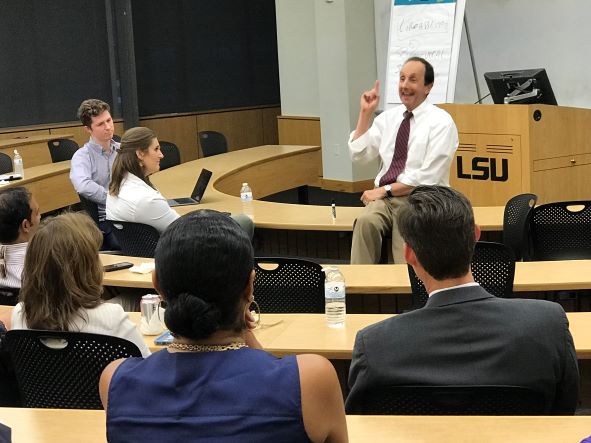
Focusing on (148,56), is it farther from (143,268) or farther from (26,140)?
(143,268)

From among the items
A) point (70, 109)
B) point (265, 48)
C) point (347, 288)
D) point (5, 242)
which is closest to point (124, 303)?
point (5, 242)

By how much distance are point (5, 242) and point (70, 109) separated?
8.13 metres

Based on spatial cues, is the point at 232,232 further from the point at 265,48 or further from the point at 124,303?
the point at 265,48

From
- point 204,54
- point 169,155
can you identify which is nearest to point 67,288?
point 169,155

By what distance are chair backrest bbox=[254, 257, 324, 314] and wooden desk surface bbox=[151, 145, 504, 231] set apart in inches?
64.2

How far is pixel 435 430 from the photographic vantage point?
2164 mm

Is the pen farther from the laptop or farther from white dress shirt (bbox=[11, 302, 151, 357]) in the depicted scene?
white dress shirt (bbox=[11, 302, 151, 357])

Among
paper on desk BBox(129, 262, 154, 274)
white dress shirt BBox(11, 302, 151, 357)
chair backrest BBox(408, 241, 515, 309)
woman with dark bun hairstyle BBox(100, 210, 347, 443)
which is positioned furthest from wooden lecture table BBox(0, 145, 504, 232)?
woman with dark bun hairstyle BBox(100, 210, 347, 443)

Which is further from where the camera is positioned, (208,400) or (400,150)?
(400,150)

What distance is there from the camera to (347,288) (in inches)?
154

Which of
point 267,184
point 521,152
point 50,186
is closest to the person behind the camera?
point 521,152

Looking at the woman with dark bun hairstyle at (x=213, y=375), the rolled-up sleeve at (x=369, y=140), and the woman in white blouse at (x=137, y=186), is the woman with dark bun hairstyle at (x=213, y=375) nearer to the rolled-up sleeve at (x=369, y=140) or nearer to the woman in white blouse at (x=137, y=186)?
the woman in white blouse at (x=137, y=186)

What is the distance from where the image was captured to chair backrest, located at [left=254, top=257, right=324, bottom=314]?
12.6 feet

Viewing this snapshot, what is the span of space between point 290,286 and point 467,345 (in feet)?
5.62
